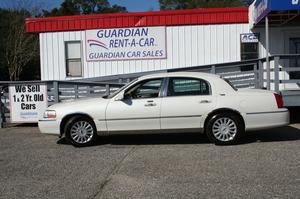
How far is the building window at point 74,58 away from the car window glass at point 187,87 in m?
8.03

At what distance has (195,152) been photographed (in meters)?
8.41

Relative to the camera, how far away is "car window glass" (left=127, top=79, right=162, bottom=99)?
361 inches

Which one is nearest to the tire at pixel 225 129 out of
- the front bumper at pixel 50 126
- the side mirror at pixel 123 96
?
the side mirror at pixel 123 96

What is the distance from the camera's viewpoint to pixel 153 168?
7219 mm

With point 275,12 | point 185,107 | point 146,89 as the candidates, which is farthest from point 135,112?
point 275,12

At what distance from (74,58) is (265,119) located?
9362mm

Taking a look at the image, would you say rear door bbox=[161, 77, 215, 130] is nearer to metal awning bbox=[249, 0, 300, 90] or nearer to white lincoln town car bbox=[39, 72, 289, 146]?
white lincoln town car bbox=[39, 72, 289, 146]

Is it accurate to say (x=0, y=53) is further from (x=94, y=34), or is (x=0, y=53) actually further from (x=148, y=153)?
(x=148, y=153)

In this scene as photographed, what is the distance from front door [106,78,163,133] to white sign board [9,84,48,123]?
4.38 m

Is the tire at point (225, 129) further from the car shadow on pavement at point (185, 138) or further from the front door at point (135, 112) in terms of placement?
the front door at point (135, 112)

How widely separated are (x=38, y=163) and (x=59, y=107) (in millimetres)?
1860

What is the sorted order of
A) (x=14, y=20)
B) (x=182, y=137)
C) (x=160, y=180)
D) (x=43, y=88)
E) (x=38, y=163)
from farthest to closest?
(x=14, y=20) < (x=43, y=88) < (x=182, y=137) < (x=38, y=163) < (x=160, y=180)

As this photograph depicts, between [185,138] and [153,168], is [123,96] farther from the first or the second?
[153,168]

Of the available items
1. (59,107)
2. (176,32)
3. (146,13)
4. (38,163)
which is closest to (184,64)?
(176,32)
